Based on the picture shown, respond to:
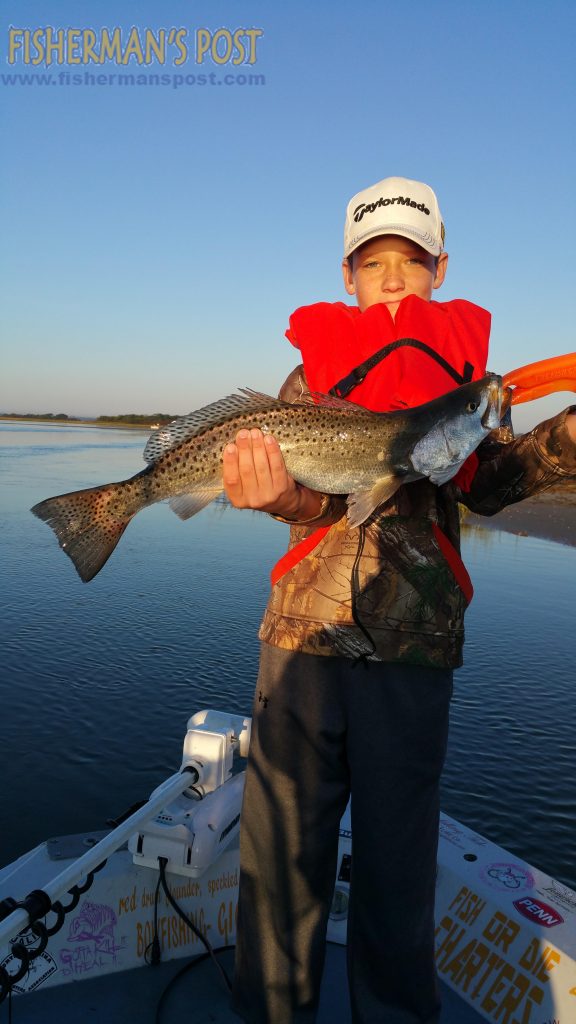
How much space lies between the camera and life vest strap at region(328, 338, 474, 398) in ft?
11.8

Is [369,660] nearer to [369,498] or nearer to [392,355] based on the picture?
[369,498]

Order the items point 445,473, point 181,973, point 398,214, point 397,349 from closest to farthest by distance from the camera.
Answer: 1. point 445,473
2. point 397,349
3. point 398,214
4. point 181,973

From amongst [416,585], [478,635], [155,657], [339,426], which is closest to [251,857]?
[416,585]

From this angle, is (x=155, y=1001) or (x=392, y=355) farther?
(x=155, y=1001)

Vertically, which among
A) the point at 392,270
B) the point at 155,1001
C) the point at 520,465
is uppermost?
the point at 392,270

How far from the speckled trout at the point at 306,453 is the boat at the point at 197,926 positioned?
1.90 metres

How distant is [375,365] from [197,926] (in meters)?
3.95

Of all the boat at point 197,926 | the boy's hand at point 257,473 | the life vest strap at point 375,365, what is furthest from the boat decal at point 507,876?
the life vest strap at point 375,365

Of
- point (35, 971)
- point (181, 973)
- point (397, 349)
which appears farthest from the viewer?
point (181, 973)

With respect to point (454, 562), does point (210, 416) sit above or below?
above

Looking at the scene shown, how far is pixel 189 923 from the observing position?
4852mm

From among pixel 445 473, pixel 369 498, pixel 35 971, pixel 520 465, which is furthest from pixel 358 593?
pixel 35 971

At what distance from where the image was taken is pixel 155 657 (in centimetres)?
Result: 1083

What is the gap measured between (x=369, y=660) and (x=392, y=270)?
206cm
